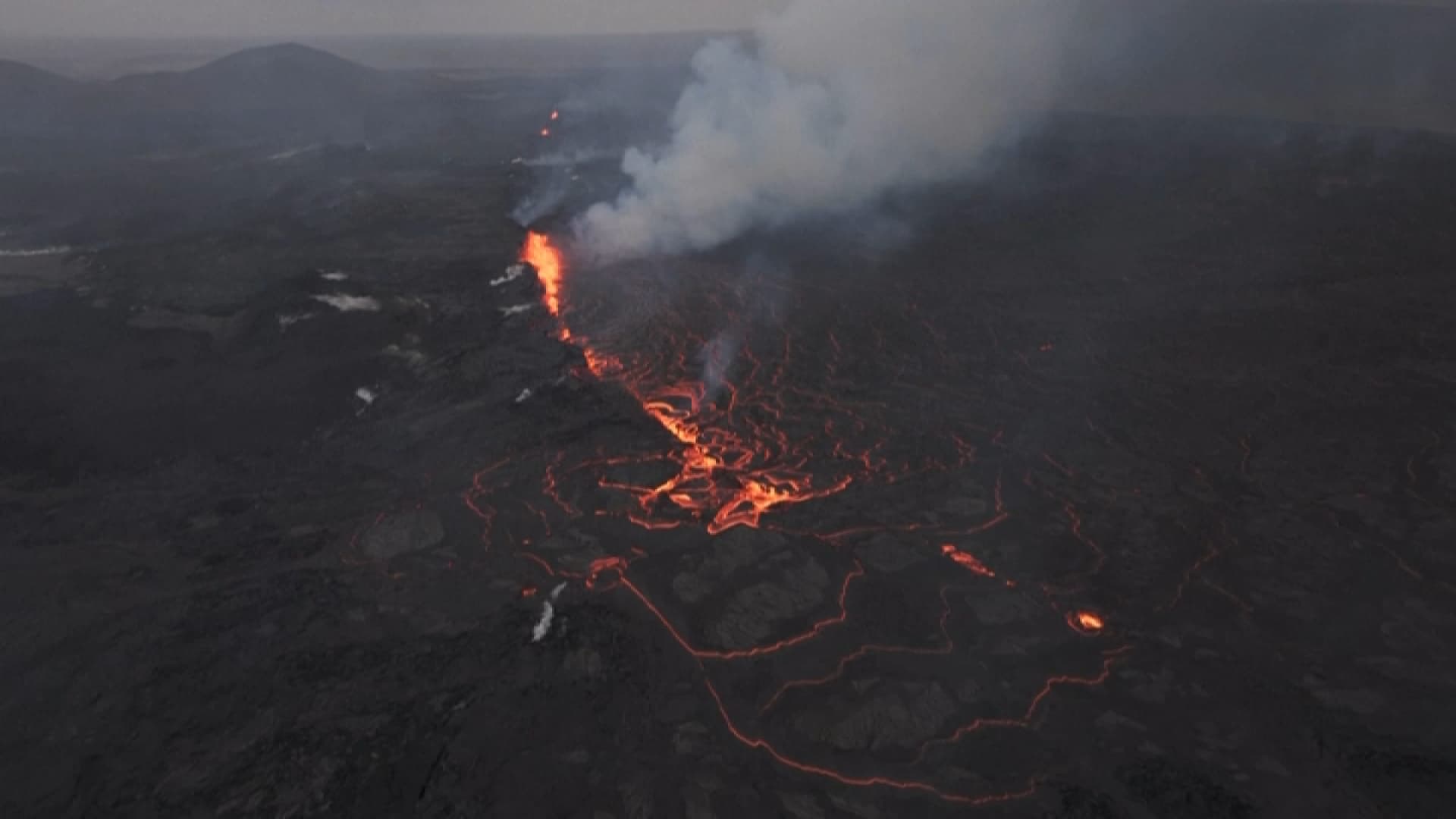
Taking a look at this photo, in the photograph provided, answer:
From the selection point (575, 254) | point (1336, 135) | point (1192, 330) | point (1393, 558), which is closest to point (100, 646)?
point (1393, 558)

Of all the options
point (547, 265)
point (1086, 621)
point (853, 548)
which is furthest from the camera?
point (547, 265)

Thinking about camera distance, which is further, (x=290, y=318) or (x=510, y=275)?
(x=510, y=275)

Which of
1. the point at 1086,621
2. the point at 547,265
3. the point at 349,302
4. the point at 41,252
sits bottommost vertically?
the point at 1086,621

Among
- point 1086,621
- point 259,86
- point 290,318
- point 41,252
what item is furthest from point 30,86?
point 1086,621

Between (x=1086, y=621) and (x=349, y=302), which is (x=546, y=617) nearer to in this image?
(x=1086, y=621)

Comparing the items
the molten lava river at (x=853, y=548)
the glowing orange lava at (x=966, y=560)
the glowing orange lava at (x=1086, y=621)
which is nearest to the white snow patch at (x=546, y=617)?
the molten lava river at (x=853, y=548)

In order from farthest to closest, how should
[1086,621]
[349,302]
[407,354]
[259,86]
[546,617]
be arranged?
[259,86], [349,302], [407,354], [1086,621], [546,617]

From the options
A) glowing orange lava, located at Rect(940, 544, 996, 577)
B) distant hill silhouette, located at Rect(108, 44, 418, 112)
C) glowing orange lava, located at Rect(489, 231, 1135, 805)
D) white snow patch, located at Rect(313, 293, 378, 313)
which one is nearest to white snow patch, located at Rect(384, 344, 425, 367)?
white snow patch, located at Rect(313, 293, 378, 313)
